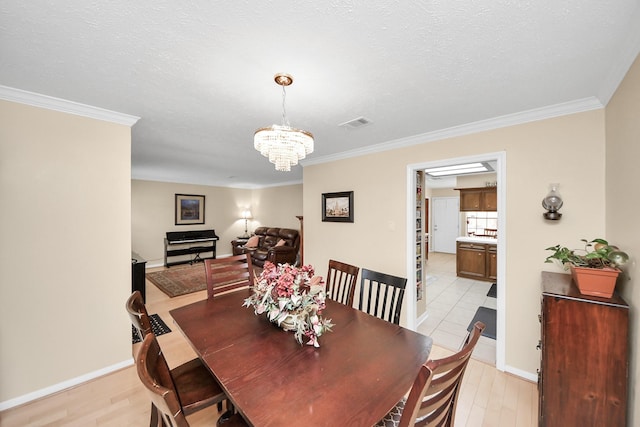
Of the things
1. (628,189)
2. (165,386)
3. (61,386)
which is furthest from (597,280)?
(61,386)

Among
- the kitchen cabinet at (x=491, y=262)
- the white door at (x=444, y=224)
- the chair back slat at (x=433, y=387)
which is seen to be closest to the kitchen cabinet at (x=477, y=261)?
the kitchen cabinet at (x=491, y=262)

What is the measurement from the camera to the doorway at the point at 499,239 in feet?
7.74

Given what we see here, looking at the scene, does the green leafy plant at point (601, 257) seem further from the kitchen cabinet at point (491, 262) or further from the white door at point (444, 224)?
the white door at point (444, 224)

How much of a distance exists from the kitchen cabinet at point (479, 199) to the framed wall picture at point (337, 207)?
369cm

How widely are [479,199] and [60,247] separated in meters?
6.87

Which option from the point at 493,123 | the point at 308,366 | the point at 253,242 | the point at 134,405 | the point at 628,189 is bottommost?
the point at 134,405

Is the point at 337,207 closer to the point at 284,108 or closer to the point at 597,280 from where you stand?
the point at 284,108

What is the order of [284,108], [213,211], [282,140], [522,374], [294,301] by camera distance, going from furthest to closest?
[213,211], [522,374], [284,108], [282,140], [294,301]

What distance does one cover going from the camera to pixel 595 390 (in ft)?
4.64

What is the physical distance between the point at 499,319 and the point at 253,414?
2.55 meters

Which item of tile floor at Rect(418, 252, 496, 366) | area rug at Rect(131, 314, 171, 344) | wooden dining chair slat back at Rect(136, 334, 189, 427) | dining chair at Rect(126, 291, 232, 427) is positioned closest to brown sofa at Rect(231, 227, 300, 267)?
area rug at Rect(131, 314, 171, 344)

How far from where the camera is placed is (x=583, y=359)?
1445 mm

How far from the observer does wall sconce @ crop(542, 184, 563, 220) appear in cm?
204

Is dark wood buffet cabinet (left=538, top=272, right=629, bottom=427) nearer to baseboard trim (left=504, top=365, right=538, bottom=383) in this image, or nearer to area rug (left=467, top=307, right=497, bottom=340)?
baseboard trim (left=504, top=365, right=538, bottom=383)
